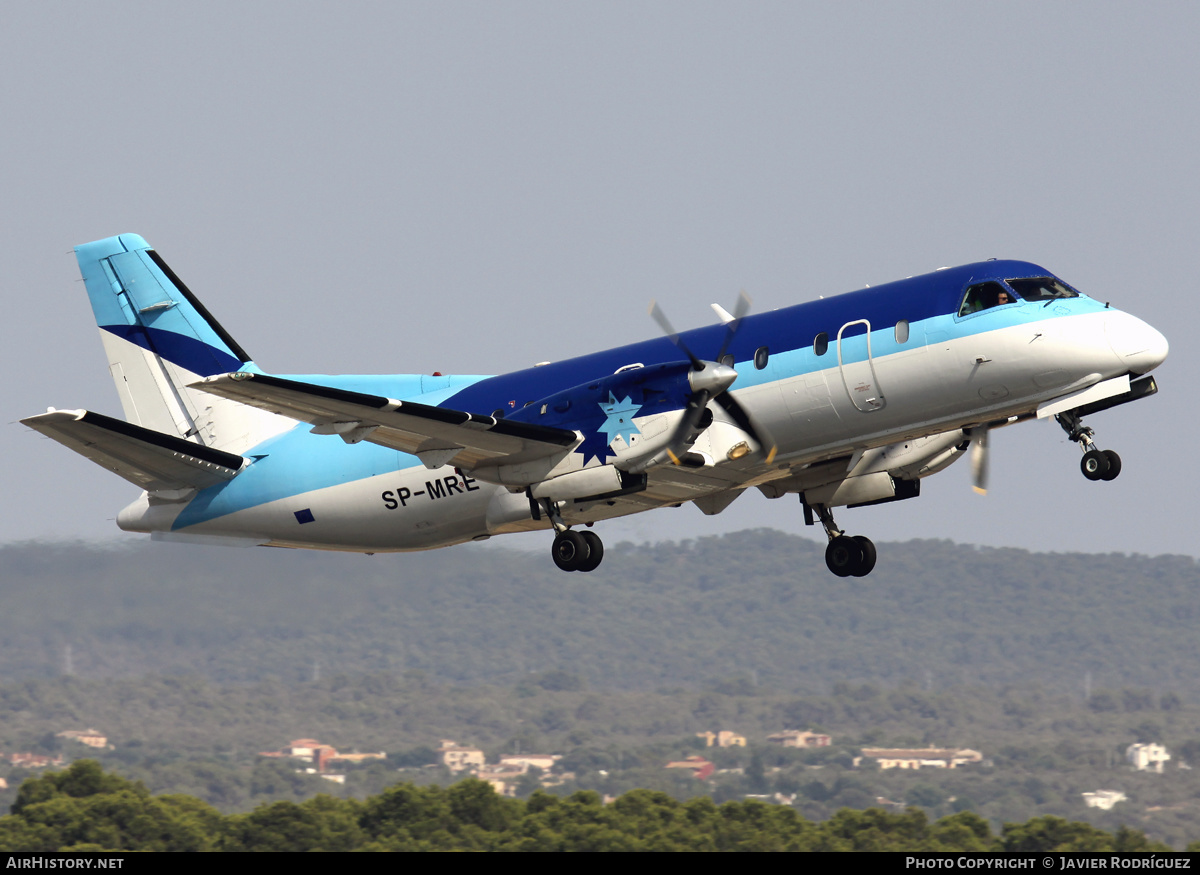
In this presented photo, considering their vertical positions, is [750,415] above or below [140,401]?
below

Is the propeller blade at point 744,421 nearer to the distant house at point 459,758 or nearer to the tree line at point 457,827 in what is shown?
the tree line at point 457,827

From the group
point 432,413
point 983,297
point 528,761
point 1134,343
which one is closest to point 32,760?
point 528,761

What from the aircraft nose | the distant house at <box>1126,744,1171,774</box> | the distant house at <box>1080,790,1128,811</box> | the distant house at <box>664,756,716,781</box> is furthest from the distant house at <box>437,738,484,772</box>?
the aircraft nose

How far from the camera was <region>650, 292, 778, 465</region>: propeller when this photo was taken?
866 inches

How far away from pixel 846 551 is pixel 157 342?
44.8 ft

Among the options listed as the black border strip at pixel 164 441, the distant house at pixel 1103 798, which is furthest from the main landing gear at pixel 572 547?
the distant house at pixel 1103 798

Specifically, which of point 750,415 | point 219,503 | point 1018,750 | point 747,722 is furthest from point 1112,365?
point 747,722

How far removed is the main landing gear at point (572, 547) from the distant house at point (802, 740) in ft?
361

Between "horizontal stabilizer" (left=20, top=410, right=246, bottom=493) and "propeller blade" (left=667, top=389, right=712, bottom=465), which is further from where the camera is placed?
"horizontal stabilizer" (left=20, top=410, right=246, bottom=493)

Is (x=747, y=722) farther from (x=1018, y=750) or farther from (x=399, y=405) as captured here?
(x=399, y=405)

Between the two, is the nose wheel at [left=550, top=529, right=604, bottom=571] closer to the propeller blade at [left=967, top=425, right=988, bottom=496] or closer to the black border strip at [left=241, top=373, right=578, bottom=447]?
the black border strip at [left=241, top=373, right=578, bottom=447]

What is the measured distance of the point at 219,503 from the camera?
26.7m

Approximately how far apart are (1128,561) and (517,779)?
112m

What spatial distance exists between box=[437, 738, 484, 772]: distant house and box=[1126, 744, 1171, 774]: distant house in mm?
52986
